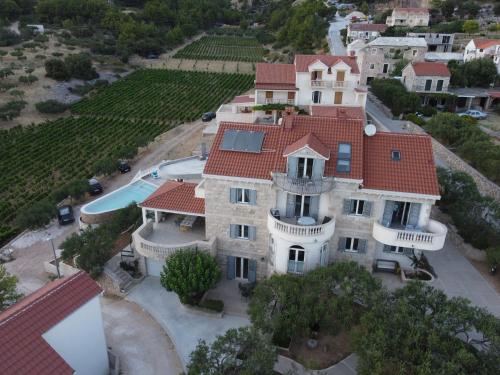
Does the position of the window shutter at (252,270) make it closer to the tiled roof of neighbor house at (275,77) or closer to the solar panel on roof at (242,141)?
the solar panel on roof at (242,141)

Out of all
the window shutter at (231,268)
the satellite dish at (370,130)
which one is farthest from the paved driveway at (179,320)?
the satellite dish at (370,130)

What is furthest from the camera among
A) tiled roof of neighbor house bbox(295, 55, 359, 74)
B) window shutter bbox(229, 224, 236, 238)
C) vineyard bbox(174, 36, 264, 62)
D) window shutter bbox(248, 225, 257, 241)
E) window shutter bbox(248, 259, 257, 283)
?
vineyard bbox(174, 36, 264, 62)

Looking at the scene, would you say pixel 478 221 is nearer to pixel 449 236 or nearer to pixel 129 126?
pixel 449 236

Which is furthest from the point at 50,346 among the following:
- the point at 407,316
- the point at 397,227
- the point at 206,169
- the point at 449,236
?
the point at 449,236

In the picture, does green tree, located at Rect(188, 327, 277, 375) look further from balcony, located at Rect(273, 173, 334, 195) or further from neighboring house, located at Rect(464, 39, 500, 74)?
neighboring house, located at Rect(464, 39, 500, 74)

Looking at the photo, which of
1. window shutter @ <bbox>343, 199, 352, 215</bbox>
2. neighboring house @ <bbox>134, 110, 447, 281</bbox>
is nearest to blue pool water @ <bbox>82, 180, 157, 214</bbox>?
neighboring house @ <bbox>134, 110, 447, 281</bbox>
